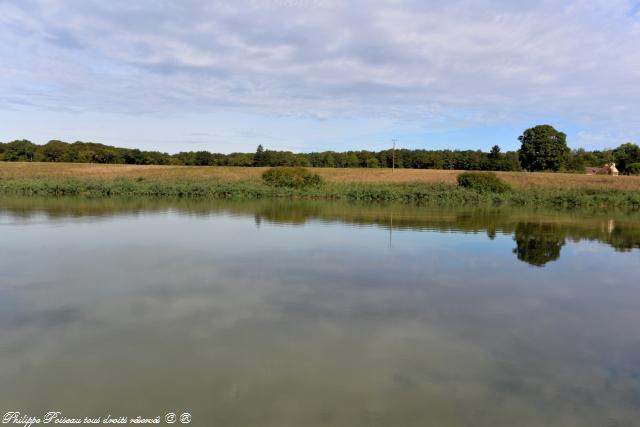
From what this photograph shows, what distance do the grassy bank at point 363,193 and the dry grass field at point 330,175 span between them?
380 centimetres

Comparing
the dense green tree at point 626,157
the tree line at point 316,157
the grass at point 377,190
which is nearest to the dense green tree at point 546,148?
the tree line at point 316,157

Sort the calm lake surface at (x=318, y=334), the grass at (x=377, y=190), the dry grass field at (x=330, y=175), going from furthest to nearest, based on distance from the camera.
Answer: the dry grass field at (x=330, y=175) → the grass at (x=377, y=190) → the calm lake surface at (x=318, y=334)

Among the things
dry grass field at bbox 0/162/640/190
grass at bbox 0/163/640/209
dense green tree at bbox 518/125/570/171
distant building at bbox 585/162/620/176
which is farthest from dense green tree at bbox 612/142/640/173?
grass at bbox 0/163/640/209

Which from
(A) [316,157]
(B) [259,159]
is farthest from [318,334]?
(A) [316,157]

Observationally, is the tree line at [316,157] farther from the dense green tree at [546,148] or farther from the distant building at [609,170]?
the distant building at [609,170]

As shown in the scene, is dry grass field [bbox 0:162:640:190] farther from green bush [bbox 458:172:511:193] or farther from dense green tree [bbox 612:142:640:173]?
dense green tree [bbox 612:142:640:173]

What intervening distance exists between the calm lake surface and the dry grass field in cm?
3442

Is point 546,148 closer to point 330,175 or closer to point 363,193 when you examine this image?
point 330,175

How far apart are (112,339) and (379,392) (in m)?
3.57

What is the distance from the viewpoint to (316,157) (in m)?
106

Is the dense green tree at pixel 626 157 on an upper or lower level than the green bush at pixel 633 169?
upper

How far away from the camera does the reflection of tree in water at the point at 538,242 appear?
530 inches

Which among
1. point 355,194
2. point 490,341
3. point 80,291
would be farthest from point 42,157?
point 490,341

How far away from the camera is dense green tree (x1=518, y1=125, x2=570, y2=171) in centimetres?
5684
